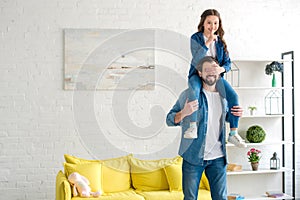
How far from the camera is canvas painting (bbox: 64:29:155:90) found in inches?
204

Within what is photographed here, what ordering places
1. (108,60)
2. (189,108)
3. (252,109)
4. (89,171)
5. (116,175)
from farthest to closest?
(252,109) < (108,60) < (116,175) < (89,171) < (189,108)

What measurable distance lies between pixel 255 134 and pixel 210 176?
101 inches

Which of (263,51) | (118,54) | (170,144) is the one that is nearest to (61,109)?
(118,54)

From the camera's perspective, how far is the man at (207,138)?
112 inches

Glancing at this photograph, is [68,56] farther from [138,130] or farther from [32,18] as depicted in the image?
[138,130]

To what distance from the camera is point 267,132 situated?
223 inches

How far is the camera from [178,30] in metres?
5.44

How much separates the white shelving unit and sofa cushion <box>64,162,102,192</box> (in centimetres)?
160

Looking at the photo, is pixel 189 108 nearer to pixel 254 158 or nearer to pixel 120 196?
pixel 120 196

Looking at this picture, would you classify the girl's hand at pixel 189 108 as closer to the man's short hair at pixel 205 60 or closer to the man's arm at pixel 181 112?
the man's arm at pixel 181 112

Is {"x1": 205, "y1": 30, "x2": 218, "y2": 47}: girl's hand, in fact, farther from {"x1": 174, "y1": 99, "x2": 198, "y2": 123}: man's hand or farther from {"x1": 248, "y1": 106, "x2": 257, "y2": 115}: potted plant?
{"x1": 248, "y1": 106, "x2": 257, "y2": 115}: potted plant

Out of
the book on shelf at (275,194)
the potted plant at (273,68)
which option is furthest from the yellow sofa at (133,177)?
the potted plant at (273,68)

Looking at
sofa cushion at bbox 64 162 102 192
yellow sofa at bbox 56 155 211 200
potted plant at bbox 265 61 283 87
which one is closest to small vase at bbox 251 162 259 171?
yellow sofa at bbox 56 155 211 200

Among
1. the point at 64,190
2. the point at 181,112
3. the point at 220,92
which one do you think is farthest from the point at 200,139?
the point at 64,190
